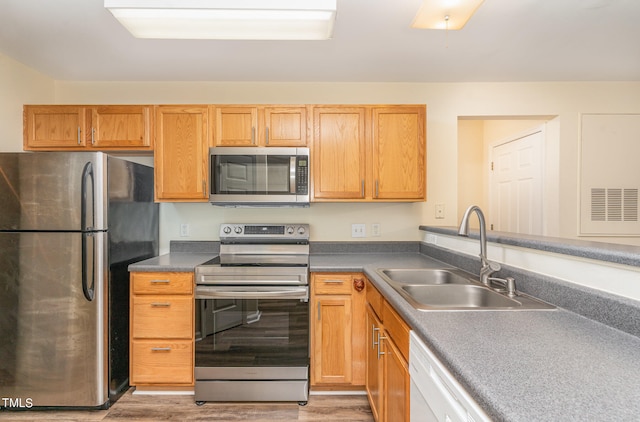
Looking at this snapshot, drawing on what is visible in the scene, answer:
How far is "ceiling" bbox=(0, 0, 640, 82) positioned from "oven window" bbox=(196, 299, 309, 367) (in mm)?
1702

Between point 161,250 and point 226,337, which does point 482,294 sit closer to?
point 226,337

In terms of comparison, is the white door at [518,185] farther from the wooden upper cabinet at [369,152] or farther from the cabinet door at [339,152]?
the cabinet door at [339,152]

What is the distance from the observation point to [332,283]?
2.19m

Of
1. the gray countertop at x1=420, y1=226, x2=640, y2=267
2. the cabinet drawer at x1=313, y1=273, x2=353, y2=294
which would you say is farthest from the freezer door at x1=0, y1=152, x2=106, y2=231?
the gray countertop at x1=420, y1=226, x2=640, y2=267

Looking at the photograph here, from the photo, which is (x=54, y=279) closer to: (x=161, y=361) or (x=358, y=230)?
(x=161, y=361)

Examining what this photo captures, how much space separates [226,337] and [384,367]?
1.03 metres

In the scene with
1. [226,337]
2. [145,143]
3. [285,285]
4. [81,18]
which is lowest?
[226,337]

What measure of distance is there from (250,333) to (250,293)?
0.84 feet

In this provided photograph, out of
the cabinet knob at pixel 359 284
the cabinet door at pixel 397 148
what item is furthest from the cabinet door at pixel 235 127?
the cabinet knob at pixel 359 284

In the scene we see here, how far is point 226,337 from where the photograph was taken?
82.7 inches

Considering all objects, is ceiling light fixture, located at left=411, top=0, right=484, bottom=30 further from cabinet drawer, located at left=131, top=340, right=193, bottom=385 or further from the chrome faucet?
cabinet drawer, located at left=131, top=340, right=193, bottom=385

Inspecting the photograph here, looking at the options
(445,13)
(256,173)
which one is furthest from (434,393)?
(256,173)

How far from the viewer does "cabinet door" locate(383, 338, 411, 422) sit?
1.27 m

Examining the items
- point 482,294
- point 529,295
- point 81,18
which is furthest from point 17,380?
point 529,295
